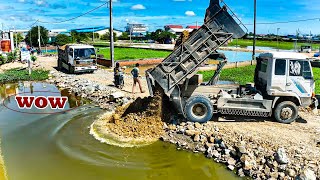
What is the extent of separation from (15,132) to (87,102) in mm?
5195

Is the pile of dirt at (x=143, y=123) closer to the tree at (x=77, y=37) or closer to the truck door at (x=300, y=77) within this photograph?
the truck door at (x=300, y=77)

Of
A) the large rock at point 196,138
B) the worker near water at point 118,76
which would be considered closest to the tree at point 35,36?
the worker near water at point 118,76

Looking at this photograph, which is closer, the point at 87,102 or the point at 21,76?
the point at 87,102

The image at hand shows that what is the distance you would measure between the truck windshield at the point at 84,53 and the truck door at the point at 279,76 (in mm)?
17375

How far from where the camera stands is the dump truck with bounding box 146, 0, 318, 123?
11797 mm

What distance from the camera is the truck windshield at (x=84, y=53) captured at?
25.8 metres

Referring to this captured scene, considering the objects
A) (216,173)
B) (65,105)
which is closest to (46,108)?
(65,105)

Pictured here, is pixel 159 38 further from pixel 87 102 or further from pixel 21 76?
pixel 87 102

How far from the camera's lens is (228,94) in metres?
12.5

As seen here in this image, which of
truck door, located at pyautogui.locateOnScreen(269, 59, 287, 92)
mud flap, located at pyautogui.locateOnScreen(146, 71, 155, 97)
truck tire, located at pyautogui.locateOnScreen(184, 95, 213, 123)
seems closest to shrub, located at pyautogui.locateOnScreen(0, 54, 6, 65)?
mud flap, located at pyautogui.locateOnScreen(146, 71, 155, 97)

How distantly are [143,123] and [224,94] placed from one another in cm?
325

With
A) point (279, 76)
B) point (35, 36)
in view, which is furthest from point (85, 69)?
point (35, 36)

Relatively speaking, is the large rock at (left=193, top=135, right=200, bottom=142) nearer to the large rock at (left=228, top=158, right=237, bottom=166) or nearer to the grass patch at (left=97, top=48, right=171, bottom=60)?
the large rock at (left=228, top=158, right=237, bottom=166)

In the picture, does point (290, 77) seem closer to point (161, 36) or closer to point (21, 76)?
point (21, 76)
